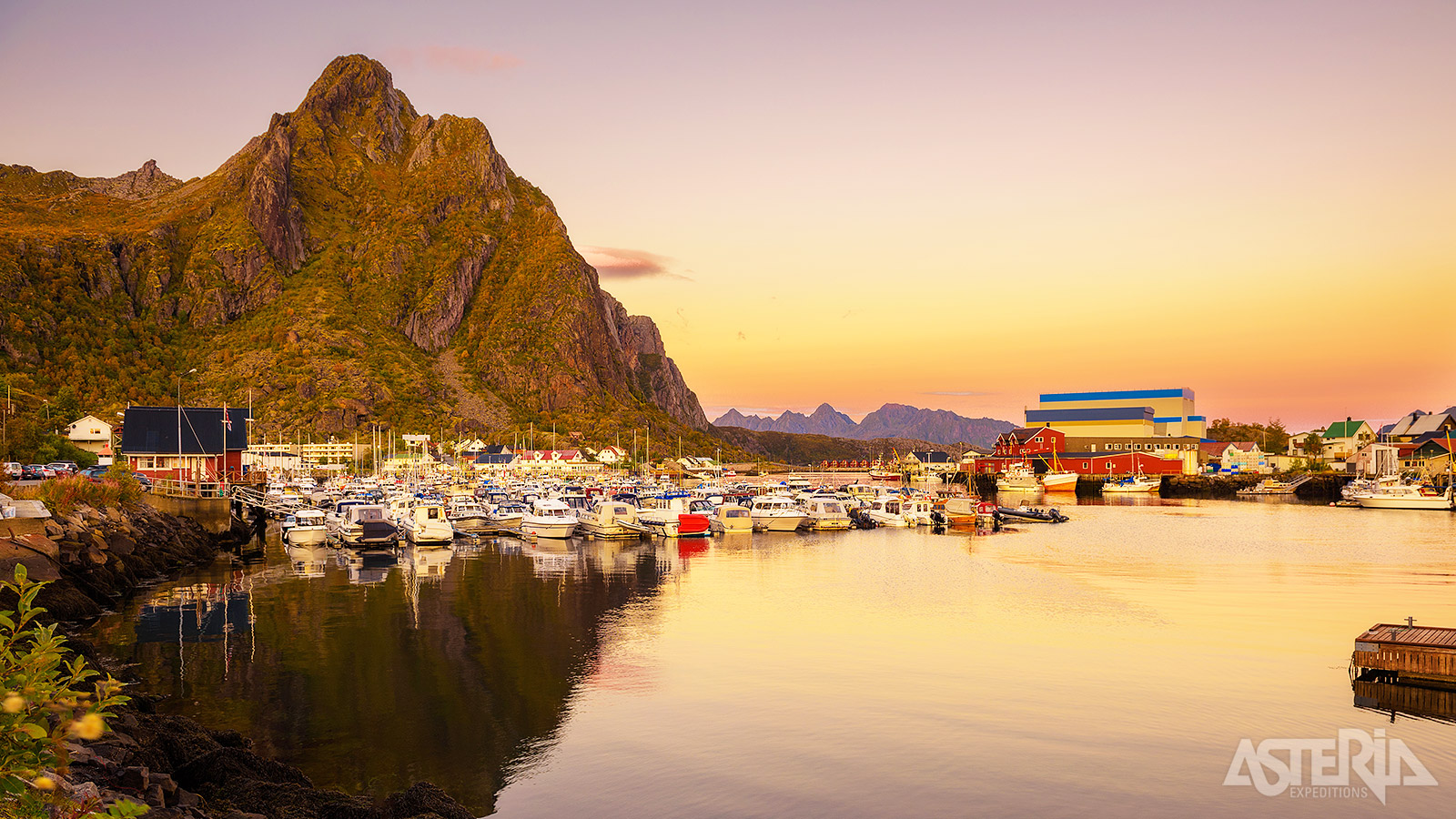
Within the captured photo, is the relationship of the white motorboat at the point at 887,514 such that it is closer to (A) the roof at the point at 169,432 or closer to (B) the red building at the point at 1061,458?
(A) the roof at the point at 169,432

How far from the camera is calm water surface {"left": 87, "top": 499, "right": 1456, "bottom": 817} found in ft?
61.9

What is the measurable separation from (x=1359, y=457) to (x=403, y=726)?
638ft

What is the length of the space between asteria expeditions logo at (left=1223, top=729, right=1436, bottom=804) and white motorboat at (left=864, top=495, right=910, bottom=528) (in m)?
64.0

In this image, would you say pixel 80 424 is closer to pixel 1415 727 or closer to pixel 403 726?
pixel 403 726

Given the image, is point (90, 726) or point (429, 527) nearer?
point (90, 726)

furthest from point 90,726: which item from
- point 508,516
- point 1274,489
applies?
point 1274,489

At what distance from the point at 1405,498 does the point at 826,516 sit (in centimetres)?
7705

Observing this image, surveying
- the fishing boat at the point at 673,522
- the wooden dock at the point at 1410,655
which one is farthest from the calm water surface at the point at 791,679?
the fishing boat at the point at 673,522

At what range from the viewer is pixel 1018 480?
549 ft

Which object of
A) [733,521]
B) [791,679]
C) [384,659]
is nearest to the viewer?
[791,679]

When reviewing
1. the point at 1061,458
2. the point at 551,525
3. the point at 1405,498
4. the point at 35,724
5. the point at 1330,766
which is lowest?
the point at 1330,766

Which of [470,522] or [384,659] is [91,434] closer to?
→ [470,522]

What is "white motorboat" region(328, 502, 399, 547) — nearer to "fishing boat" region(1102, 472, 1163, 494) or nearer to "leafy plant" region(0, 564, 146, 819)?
"leafy plant" region(0, 564, 146, 819)

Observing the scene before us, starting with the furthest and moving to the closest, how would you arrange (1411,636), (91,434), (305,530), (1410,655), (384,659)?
(91,434) → (305,530) → (384,659) → (1411,636) → (1410,655)
